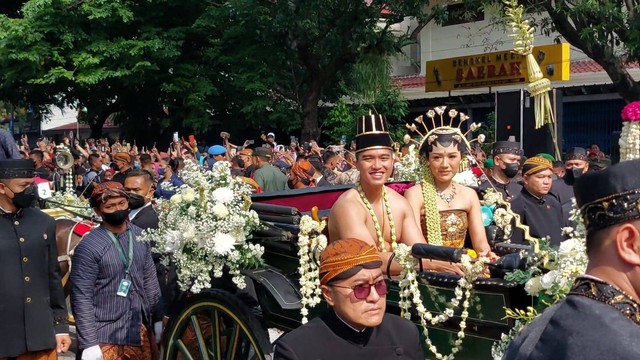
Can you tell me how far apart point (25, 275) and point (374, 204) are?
216cm

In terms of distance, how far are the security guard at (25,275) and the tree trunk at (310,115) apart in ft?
61.6

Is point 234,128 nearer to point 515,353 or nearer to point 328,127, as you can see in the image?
point 328,127

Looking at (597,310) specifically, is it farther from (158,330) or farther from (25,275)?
(158,330)

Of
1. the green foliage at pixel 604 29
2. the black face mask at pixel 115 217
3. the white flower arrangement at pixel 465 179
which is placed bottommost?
the black face mask at pixel 115 217

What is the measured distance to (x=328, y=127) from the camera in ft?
84.6

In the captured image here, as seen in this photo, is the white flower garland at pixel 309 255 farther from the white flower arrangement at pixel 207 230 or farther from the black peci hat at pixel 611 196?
the black peci hat at pixel 611 196

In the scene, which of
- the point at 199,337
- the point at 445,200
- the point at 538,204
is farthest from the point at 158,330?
the point at 538,204

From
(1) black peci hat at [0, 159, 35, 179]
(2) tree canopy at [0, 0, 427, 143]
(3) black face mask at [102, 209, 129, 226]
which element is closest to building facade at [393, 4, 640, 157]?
(2) tree canopy at [0, 0, 427, 143]

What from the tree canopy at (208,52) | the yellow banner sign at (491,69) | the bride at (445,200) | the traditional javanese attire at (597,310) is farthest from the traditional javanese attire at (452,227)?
the tree canopy at (208,52)

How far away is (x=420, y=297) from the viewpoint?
4668 millimetres

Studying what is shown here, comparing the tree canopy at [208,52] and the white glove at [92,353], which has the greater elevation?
the tree canopy at [208,52]

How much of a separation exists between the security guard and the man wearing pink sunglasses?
8.48 ft

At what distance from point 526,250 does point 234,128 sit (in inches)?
881

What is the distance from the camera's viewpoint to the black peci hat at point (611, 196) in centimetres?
199
